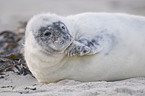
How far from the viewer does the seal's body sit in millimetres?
2820

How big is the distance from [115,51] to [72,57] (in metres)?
0.53

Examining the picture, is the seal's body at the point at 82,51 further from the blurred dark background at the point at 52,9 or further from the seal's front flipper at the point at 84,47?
the blurred dark background at the point at 52,9

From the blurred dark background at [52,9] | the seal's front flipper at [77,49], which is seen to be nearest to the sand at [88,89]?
the seal's front flipper at [77,49]

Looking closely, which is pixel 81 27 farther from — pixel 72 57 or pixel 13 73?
pixel 13 73

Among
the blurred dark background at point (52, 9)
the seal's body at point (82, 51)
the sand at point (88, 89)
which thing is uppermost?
the blurred dark background at point (52, 9)

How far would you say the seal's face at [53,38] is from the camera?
2.76 meters

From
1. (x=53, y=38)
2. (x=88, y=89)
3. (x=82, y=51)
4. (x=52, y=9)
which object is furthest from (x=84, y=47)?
(x=52, y=9)

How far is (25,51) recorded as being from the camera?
301 centimetres

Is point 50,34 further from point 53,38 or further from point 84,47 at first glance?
point 84,47

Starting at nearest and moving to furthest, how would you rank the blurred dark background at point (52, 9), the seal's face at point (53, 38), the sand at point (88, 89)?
the sand at point (88, 89) → the seal's face at point (53, 38) → the blurred dark background at point (52, 9)

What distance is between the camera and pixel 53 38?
9.11 feet

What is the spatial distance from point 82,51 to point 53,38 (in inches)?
14.6

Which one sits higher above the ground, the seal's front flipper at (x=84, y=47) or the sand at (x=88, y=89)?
the seal's front flipper at (x=84, y=47)

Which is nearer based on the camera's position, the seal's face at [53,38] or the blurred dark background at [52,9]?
the seal's face at [53,38]
